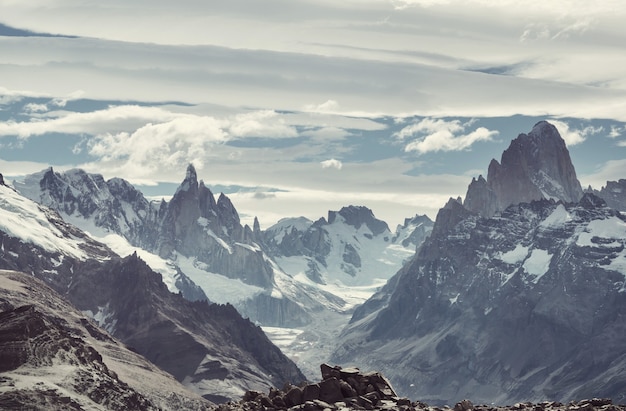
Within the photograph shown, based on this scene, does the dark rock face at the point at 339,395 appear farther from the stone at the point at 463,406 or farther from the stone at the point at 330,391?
the stone at the point at 463,406

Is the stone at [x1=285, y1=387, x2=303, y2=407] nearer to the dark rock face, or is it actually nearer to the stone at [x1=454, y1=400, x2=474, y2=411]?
the dark rock face

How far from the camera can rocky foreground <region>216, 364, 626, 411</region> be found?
377 ft

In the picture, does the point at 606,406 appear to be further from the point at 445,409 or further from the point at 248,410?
the point at 248,410

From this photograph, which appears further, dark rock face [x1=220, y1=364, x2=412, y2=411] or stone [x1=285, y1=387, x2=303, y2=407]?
stone [x1=285, y1=387, x2=303, y2=407]

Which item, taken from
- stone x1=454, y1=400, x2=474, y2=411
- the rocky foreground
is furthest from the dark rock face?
stone x1=454, y1=400, x2=474, y2=411

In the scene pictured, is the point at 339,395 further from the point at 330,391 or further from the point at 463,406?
the point at 463,406

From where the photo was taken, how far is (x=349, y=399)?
117438mm

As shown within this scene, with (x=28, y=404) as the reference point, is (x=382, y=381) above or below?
above

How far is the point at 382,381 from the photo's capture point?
123m

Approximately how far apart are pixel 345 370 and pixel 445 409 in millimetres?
10918

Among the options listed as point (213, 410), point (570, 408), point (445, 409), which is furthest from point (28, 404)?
point (570, 408)

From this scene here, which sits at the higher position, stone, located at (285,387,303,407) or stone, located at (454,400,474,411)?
stone, located at (285,387,303,407)

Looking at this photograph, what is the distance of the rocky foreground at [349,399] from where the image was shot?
377 feet

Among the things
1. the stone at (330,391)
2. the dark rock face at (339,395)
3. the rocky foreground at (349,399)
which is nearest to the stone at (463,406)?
the rocky foreground at (349,399)
